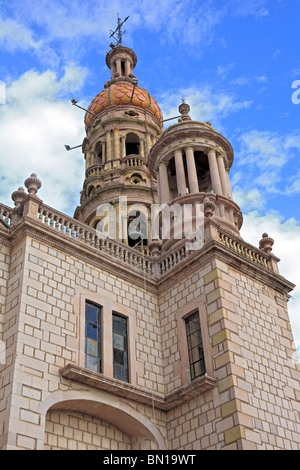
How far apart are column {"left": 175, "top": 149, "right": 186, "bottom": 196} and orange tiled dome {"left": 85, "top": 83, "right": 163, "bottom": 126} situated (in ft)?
47.0

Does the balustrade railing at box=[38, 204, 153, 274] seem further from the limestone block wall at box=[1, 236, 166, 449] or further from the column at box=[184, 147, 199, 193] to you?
the column at box=[184, 147, 199, 193]

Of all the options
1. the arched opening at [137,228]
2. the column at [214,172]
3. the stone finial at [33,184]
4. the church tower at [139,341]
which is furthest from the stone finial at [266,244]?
the arched opening at [137,228]

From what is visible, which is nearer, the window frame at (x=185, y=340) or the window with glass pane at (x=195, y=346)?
the window frame at (x=185, y=340)

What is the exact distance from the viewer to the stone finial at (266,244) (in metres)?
20.6

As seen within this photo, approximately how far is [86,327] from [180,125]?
11.3 meters

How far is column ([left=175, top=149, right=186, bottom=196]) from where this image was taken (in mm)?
23266

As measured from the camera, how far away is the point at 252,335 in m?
17.2

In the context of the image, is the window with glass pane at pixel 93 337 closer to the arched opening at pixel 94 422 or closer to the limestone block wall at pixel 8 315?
the arched opening at pixel 94 422

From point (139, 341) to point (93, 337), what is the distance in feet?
5.51

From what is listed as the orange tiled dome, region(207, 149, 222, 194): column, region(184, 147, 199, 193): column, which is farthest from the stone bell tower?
region(207, 149, 222, 194): column

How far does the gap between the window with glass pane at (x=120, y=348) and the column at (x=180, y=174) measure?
7.18m

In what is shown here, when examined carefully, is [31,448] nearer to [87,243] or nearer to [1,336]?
[1,336]

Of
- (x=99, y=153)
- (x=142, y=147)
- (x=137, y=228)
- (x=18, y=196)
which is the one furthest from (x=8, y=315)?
(x=99, y=153)

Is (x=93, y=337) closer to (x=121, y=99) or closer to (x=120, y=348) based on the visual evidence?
(x=120, y=348)
